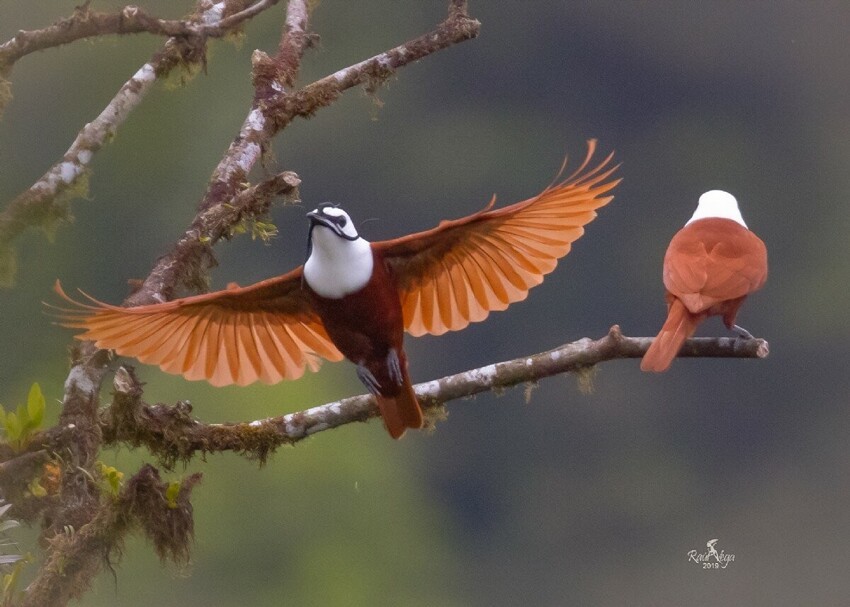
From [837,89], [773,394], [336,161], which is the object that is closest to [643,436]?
[773,394]

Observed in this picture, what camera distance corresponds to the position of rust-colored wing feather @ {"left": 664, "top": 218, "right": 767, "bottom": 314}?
5.30m

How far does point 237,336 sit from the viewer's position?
17.9ft

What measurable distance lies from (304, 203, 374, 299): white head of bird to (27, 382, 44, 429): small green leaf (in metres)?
1.01

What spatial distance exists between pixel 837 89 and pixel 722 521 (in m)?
11.8

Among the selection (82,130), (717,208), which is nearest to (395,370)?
(82,130)

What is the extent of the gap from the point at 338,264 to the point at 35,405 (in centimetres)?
109

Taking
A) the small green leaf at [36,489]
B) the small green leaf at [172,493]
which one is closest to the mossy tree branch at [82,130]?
the small green leaf at [36,489]

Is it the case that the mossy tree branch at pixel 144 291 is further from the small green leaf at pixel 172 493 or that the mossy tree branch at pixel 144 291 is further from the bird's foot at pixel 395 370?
the bird's foot at pixel 395 370

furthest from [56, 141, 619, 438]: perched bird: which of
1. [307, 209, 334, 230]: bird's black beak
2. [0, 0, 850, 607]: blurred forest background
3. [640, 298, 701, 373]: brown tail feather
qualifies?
[0, 0, 850, 607]: blurred forest background

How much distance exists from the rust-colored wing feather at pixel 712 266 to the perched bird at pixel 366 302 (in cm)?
52

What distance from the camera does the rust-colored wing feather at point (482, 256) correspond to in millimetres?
5020

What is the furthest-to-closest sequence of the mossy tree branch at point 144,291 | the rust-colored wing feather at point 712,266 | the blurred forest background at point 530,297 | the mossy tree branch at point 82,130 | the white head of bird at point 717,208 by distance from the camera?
the blurred forest background at point 530,297, the white head of bird at point 717,208, the rust-colored wing feather at point 712,266, the mossy tree branch at point 82,130, the mossy tree branch at point 144,291

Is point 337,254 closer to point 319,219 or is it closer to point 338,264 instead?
point 338,264

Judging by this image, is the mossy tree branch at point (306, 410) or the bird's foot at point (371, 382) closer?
the mossy tree branch at point (306, 410)
